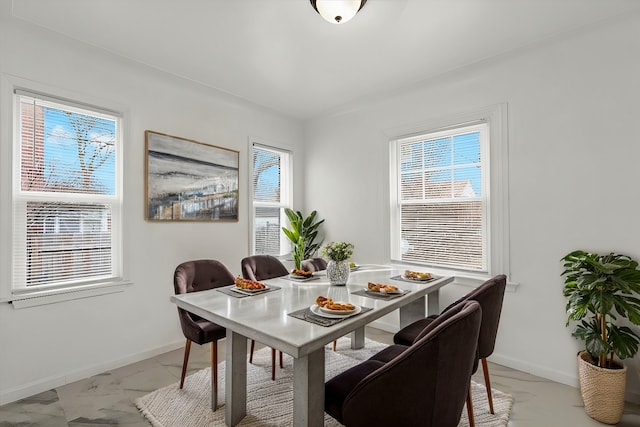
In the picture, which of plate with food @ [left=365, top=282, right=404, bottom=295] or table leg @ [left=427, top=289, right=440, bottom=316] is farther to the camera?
table leg @ [left=427, top=289, right=440, bottom=316]

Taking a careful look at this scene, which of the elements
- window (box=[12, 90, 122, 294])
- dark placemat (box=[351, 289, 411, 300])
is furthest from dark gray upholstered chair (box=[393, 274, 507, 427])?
window (box=[12, 90, 122, 294])

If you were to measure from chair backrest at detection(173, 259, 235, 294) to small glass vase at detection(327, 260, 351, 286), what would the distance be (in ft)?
3.18

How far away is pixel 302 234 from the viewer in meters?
4.30

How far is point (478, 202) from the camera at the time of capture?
3094mm

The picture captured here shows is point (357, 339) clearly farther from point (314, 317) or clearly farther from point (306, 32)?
point (306, 32)

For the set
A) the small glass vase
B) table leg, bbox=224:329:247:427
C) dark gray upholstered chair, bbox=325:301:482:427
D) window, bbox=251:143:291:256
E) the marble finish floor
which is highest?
window, bbox=251:143:291:256

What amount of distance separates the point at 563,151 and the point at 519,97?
1.98ft

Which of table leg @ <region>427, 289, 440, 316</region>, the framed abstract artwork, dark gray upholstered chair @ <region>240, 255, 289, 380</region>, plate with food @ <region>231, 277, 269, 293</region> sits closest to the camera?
plate with food @ <region>231, 277, 269, 293</region>

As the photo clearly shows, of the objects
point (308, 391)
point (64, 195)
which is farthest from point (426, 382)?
point (64, 195)

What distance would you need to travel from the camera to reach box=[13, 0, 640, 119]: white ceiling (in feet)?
7.03

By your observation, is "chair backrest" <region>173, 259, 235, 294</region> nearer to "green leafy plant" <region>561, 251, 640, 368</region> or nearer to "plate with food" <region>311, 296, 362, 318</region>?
"plate with food" <region>311, 296, 362, 318</region>

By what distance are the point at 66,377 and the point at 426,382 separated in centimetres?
283

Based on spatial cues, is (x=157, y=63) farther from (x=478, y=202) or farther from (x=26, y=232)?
(x=478, y=202)

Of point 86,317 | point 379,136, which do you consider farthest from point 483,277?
point 86,317
